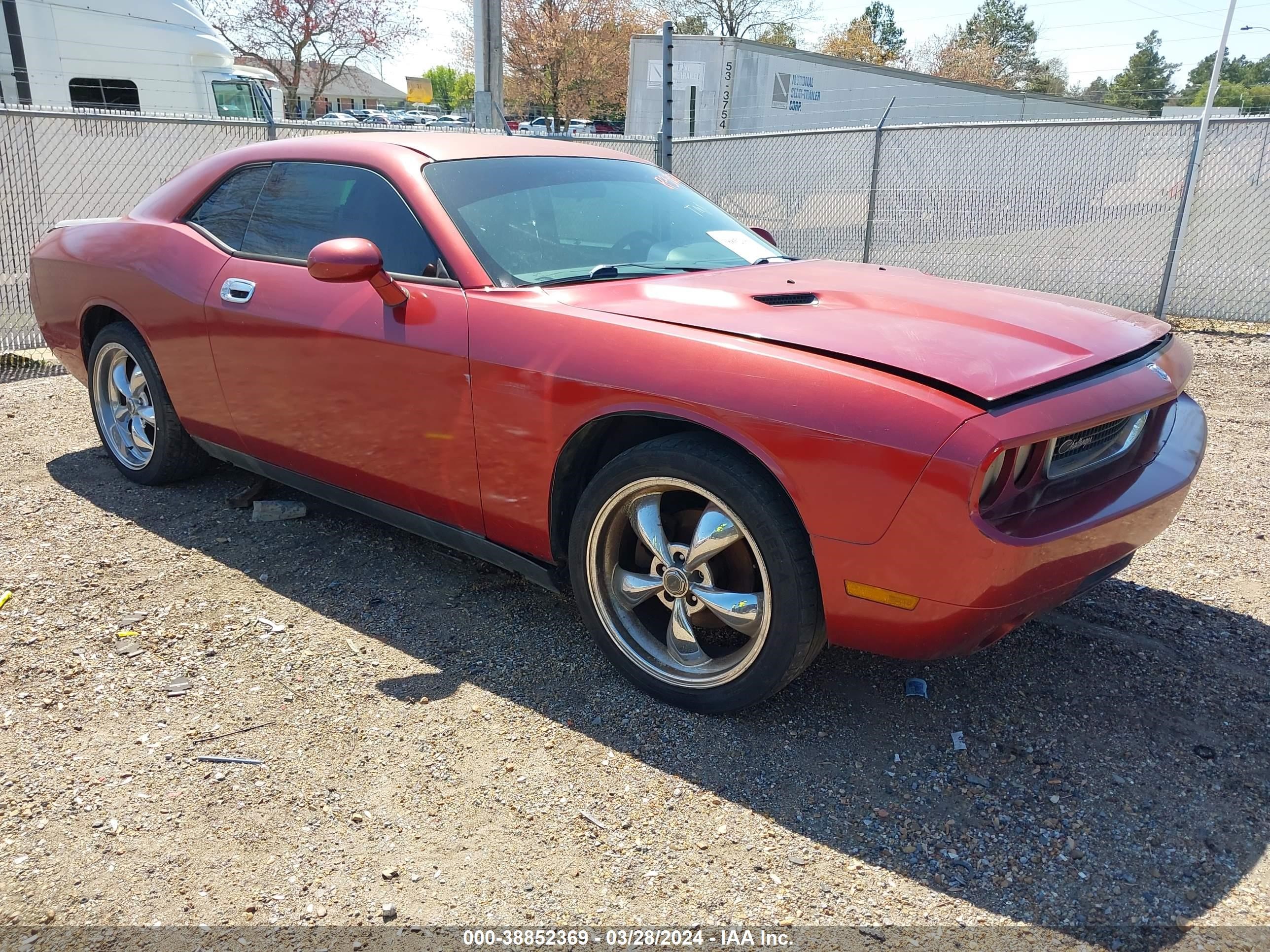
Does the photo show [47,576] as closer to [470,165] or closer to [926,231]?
[470,165]

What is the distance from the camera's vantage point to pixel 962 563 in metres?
2.20

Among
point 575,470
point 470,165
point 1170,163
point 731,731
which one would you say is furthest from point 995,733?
point 1170,163

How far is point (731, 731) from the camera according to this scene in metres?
2.68

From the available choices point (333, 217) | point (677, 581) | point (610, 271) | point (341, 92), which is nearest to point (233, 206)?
point (333, 217)

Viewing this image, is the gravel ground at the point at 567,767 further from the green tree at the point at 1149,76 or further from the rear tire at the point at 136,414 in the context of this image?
the green tree at the point at 1149,76

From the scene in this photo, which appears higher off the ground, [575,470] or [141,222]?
[141,222]

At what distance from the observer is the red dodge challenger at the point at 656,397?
7.50 ft

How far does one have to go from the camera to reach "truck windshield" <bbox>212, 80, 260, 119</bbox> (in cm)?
1438

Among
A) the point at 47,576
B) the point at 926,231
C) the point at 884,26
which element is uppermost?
the point at 884,26

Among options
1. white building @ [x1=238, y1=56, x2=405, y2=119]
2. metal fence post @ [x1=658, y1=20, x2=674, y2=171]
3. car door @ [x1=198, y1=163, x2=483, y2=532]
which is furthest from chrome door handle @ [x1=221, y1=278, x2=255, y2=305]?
white building @ [x1=238, y1=56, x2=405, y2=119]

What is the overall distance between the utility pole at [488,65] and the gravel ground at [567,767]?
20.5 feet

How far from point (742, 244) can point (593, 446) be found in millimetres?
1332

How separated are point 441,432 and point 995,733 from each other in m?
1.91

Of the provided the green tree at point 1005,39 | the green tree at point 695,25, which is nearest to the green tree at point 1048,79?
the green tree at point 1005,39
